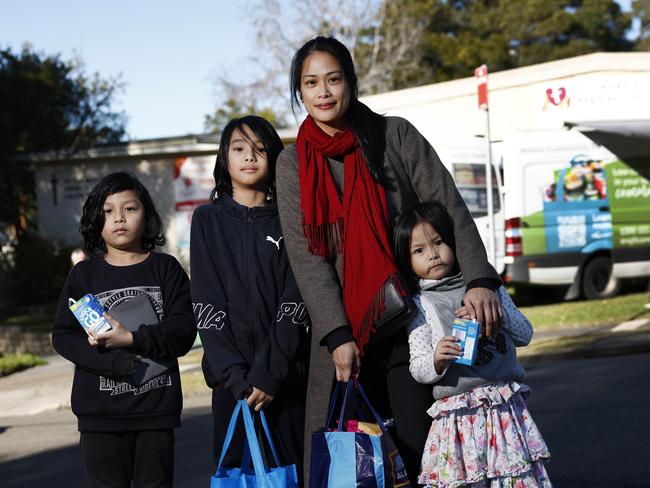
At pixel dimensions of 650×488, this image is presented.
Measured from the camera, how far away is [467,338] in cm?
364

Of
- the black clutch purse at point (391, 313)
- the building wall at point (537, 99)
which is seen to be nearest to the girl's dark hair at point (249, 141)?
the black clutch purse at point (391, 313)

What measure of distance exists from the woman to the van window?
11.5 meters

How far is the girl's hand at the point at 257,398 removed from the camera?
371 cm

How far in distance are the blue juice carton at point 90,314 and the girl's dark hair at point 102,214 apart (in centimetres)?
46

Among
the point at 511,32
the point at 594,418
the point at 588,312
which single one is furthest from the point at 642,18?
the point at 594,418

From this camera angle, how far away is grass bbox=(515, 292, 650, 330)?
1331 centimetres

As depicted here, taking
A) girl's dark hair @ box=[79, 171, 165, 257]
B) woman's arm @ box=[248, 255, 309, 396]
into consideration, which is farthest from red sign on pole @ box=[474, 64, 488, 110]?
woman's arm @ box=[248, 255, 309, 396]

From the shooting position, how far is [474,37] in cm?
4491

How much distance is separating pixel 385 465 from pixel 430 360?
409 millimetres

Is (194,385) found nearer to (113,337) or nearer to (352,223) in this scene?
(113,337)

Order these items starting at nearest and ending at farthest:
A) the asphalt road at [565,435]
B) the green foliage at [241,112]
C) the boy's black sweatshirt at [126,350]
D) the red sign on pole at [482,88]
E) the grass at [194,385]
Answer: the boy's black sweatshirt at [126,350]
the asphalt road at [565,435]
the grass at [194,385]
the red sign on pole at [482,88]
the green foliage at [241,112]

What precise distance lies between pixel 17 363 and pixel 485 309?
12410mm

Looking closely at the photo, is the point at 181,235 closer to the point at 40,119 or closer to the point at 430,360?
the point at 40,119

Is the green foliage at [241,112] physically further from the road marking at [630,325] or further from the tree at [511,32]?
the road marking at [630,325]
